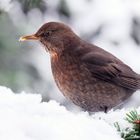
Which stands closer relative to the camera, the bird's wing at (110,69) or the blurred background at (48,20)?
the bird's wing at (110,69)

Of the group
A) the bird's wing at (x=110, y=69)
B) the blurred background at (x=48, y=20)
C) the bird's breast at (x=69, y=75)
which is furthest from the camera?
the blurred background at (x=48, y=20)

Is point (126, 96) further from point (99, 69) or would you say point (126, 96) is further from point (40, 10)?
point (40, 10)

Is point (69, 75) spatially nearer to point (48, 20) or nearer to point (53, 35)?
point (53, 35)

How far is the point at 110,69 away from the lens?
17.1ft

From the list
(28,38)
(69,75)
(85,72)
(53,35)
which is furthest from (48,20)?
(69,75)

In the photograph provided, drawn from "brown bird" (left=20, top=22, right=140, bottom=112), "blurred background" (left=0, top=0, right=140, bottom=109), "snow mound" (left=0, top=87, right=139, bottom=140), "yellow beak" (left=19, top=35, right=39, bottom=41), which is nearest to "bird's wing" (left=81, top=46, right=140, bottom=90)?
"brown bird" (left=20, top=22, right=140, bottom=112)

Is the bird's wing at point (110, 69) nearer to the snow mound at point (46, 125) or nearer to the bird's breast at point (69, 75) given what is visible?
the bird's breast at point (69, 75)

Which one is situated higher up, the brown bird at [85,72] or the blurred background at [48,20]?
the blurred background at [48,20]

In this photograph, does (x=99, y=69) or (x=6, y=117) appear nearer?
(x=6, y=117)

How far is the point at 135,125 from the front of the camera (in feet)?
9.73

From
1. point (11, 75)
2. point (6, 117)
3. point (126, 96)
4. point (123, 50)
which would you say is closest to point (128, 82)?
point (126, 96)

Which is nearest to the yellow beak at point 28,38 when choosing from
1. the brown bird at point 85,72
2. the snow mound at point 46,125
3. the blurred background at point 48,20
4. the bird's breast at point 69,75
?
the brown bird at point 85,72

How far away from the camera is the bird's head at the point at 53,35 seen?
525 centimetres

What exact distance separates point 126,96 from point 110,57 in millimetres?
323
